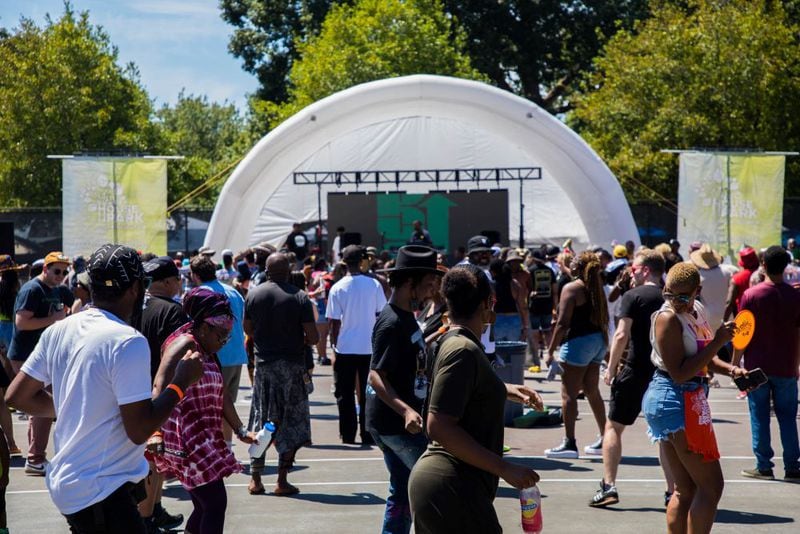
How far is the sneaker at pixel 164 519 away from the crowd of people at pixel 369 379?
19 millimetres

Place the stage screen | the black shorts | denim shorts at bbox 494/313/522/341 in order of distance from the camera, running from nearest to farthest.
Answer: the black shorts < denim shorts at bbox 494/313/522/341 < the stage screen

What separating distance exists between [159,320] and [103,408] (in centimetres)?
322

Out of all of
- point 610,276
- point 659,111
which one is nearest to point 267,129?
point 659,111

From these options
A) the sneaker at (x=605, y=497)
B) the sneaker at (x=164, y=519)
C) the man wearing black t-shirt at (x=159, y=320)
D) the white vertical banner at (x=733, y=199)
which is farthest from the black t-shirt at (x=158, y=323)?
the white vertical banner at (x=733, y=199)

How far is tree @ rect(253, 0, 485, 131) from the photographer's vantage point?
38.2m

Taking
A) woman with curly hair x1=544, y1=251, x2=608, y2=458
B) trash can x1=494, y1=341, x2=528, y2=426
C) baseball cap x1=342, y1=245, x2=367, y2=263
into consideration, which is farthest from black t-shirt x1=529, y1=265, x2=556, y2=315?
woman with curly hair x1=544, y1=251, x2=608, y2=458

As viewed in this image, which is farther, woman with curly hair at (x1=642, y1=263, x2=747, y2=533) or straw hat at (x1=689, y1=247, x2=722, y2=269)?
straw hat at (x1=689, y1=247, x2=722, y2=269)

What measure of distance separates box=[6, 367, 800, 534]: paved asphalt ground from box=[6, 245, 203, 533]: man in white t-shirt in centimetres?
350

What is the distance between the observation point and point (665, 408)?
616 cm

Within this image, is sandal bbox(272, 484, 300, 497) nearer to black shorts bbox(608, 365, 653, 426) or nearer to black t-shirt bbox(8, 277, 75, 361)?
black shorts bbox(608, 365, 653, 426)

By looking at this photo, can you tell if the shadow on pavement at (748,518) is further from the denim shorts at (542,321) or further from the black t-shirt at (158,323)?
the denim shorts at (542,321)

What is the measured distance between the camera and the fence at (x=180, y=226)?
95.6ft

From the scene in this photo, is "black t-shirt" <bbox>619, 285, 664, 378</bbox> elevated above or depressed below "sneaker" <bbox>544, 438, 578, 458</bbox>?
above

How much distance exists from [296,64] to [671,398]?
118 ft
